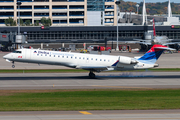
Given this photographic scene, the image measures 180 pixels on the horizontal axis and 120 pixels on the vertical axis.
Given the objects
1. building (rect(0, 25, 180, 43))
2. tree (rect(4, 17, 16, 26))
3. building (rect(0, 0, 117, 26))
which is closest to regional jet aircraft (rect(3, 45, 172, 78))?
building (rect(0, 25, 180, 43))

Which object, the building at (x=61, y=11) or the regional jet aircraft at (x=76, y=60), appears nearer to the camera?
the regional jet aircraft at (x=76, y=60)

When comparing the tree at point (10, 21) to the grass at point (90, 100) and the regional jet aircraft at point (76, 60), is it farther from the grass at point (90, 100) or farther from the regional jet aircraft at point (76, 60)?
the grass at point (90, 100)

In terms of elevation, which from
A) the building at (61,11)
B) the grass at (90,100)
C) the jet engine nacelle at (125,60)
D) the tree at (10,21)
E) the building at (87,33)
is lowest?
the grass at (90,100)

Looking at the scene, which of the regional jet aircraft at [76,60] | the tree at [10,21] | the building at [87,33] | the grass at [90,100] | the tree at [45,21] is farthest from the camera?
the tree at [45,21]

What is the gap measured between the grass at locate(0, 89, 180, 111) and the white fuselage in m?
8.76

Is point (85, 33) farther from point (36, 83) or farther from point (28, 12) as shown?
point (36, 83)

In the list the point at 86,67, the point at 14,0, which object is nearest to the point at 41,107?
the point at 86,67

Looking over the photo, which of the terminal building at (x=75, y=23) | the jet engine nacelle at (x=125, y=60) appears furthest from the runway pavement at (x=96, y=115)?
the terminal building at (x=75, y=23)

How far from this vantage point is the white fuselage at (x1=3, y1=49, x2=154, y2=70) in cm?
3544

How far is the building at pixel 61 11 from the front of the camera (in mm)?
143250

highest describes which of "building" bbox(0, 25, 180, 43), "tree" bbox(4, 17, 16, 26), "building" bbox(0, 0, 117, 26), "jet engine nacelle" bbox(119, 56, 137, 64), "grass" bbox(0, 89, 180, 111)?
"building" bbox(0, 0, 117, 26)

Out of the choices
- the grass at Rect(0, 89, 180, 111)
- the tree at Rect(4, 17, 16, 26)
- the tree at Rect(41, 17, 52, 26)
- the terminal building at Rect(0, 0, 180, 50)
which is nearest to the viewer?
the grass at Rect(0, 89, 180, 111)

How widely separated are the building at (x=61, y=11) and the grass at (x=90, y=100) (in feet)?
394

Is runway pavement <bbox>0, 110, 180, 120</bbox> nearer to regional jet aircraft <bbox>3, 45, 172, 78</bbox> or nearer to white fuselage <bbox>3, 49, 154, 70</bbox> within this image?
regional jet aircraft <bbox>3, 45, 172, 78</bbox>
